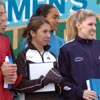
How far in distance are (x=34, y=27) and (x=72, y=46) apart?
1.10 feet

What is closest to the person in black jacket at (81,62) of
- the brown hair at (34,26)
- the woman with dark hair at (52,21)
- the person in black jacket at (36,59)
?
the person in black jacket at (36,59)

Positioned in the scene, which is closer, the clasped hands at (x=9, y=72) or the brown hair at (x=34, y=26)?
the clasped hands at (x=9, y=72)

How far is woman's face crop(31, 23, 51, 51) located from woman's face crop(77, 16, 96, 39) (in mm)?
260

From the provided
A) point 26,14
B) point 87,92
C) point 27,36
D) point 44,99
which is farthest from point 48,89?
point 26,14

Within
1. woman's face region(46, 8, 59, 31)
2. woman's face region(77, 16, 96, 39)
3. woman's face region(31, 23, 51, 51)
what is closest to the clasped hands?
woman's face region(31, 23, 51, 51)

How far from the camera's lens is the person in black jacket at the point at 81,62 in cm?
303

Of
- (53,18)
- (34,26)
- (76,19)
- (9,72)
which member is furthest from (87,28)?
(9,72)

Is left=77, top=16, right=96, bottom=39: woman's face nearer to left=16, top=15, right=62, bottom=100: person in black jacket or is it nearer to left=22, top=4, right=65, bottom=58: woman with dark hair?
left=16, top=15, right=62, bottom=100: person in black jacket

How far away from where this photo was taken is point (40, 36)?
10.2 feet

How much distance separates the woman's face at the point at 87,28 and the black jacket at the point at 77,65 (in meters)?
0.05

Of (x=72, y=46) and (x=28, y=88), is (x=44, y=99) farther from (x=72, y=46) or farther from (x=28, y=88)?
(x=72, y=46)

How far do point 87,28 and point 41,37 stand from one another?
37cm

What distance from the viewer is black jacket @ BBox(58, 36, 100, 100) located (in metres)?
3.03

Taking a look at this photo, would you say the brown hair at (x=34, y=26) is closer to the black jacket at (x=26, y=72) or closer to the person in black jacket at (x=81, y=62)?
the black jacket at (x=26, y=72)
